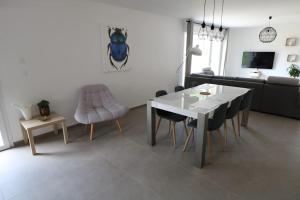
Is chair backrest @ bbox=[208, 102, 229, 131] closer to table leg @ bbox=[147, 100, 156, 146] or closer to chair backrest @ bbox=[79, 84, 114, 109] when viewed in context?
table leg @ bbox=[147, 100, 156, 146]

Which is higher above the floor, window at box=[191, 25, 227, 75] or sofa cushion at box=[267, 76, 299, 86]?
window at box=[191, 25, 227, 75]

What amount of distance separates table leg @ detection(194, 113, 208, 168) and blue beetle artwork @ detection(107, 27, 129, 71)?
2.44 metres

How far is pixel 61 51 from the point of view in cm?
302

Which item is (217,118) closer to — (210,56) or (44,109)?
(44,109)

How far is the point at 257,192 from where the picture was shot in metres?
1.83

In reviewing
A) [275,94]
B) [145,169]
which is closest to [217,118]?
[145,169]

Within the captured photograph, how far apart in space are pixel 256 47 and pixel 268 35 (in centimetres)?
59

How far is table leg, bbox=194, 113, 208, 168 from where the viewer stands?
2.02 meters

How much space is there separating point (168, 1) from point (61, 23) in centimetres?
192

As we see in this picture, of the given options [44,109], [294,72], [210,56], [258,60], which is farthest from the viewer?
[210,56]

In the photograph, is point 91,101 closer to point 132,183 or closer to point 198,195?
point 132,183

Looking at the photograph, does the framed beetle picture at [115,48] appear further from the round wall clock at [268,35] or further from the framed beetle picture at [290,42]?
the framed beetle picture at [290,42]

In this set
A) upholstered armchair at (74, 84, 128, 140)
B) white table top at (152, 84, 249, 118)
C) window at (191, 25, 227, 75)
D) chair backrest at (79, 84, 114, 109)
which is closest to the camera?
white table top at (152, 84, 249, 118)

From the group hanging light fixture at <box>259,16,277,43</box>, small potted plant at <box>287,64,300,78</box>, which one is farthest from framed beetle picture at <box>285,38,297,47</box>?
small potted plant at <box>287,64,300,78</box>
